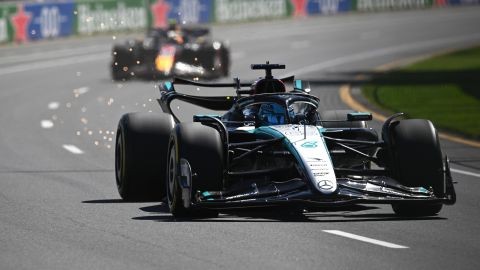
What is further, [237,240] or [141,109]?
[141,109]

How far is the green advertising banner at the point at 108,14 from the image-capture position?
2165 inches

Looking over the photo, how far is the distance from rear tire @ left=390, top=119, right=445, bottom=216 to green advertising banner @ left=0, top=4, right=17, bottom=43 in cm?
3952

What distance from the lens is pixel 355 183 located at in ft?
39.8

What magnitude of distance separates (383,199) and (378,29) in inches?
1988

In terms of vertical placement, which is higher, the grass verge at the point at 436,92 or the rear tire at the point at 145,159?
the rear tire at the point at 145,159

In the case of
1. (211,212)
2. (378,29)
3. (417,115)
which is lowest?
(378,29)

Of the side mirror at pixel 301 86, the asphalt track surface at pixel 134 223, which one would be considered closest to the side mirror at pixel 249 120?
the asphalt track surface at pixel 134 223

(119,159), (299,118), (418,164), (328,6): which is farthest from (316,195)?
(328,6)

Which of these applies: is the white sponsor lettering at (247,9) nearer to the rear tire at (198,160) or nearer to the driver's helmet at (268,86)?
the driver's helmet at (268,86)

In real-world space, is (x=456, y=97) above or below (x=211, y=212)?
below

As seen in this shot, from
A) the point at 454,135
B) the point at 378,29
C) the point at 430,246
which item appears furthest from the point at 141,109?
the point at 378,29

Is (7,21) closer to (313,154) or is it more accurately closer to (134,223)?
(134,223)

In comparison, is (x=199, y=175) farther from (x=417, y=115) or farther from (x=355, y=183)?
(x=417, y=115)

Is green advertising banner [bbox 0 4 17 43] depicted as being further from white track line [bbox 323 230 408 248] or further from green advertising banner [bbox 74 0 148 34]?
white track line [bbox 323 230 408 248]
